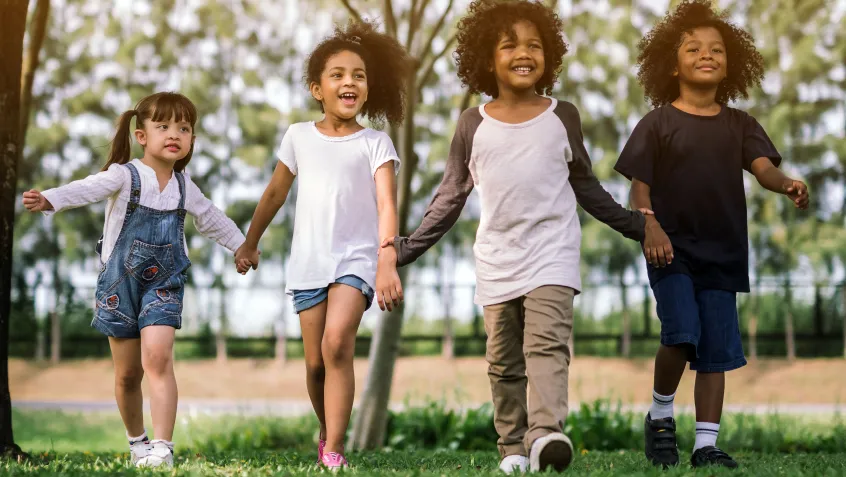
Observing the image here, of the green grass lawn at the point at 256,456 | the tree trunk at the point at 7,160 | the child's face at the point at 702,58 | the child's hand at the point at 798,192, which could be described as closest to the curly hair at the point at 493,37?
the child's face at the point at 702,58

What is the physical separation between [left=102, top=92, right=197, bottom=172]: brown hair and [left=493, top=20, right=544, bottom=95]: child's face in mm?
1571

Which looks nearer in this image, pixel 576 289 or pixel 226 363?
pixel 576 289

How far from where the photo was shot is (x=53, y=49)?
802 inches

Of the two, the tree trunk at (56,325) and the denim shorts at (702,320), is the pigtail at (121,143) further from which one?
the tree trunk at (56,325)

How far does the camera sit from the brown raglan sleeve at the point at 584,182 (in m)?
4.18

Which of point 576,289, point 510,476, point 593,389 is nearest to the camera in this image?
point 510,476

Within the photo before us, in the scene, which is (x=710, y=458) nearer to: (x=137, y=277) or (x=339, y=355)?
(x=339, y=355)

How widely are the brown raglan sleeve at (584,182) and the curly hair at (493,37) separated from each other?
0.32 m

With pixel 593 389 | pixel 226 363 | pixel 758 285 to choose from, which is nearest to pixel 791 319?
pixel 758 285

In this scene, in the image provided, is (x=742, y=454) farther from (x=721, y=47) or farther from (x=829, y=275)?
(x=829, y=275)

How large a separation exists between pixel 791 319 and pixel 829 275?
4.98 ft

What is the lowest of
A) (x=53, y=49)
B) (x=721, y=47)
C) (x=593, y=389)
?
(x=593, y=389)

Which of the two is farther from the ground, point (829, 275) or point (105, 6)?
point (105, 6)

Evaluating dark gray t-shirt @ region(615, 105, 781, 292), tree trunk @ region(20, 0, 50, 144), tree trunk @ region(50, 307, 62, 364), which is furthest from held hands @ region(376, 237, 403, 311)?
tree trunk @ region(50, 307, 62, 364)
